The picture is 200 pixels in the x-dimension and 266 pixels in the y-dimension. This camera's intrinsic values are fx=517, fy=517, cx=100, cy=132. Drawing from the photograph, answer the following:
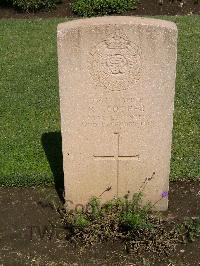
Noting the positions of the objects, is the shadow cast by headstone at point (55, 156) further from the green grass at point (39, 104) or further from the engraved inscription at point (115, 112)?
the engraved inscription at point (115, 112)

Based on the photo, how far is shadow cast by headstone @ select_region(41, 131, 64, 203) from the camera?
219 inches

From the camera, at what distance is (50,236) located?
478 cm

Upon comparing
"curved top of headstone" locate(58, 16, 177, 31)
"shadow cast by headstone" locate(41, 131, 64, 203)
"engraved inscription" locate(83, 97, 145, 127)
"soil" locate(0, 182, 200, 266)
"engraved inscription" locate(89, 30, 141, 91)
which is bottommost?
"soil" locate(0, 182, 200, 266)

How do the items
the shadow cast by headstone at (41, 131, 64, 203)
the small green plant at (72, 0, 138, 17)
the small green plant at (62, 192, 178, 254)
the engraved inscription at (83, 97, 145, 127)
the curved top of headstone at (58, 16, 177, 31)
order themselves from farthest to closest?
the small green plant at (72, 0, 138, 17) → the shadow cast by headstone at (41, 131, 64, 203) → the small green plant at (62, 192, 178, 254) → the engraved inscription at (83, 97, 145, 127) → the curved top of headstone at (58, 16, 177, 31)

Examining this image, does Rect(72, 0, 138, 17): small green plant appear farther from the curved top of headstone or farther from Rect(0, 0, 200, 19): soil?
the curved top of headstone

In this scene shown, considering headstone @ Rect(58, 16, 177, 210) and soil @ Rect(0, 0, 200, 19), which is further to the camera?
soil @ Rect(0, 0, 200, 19)

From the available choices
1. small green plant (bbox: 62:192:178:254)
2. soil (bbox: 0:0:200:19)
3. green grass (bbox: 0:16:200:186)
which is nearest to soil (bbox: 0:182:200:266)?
small green plant (bbox: 62:192:178:254)

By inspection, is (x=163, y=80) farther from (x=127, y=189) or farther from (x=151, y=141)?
(x=127, y=189)

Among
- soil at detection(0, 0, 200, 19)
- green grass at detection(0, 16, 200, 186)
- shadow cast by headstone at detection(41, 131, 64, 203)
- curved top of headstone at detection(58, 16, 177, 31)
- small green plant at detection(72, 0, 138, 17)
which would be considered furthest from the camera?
soil at detection(0, 0, 200, 19)

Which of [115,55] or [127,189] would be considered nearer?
[115,55]

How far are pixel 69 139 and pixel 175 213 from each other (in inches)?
52.4

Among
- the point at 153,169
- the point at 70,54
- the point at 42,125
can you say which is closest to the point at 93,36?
the point at 70,54

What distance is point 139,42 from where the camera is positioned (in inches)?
163

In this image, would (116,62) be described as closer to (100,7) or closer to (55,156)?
(55,156)
